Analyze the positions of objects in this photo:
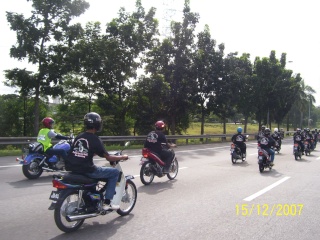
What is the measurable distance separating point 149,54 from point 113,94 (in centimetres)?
479

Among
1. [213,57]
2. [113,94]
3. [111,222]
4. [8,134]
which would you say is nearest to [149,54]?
[113,94]

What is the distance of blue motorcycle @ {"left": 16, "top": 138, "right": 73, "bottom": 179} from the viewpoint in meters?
8.69

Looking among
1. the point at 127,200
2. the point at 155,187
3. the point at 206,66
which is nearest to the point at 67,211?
the point at 127,200

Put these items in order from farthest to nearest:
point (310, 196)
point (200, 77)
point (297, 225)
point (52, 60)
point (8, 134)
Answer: point (8, 134), point (200, 77), point (52, 60), point (310, 196), point (297, 225)

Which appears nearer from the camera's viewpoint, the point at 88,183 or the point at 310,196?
the point at 88,183

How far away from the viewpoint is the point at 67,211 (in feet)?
15.4

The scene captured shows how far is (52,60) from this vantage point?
19.9 m

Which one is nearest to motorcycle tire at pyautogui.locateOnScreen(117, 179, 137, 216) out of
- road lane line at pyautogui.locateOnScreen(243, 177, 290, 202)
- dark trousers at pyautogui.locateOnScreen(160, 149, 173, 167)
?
road lane line at pyautogui.locateOnScreen(243, 177, 290, 202)

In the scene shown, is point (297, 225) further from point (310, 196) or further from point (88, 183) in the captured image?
point (88, 183)

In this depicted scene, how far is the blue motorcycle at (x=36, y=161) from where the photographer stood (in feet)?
28.5

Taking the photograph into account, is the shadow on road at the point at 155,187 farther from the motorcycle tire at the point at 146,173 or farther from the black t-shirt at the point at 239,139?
the black t-shirt at the point at 239,139

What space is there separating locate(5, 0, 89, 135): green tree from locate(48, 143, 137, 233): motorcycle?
53.1 feet

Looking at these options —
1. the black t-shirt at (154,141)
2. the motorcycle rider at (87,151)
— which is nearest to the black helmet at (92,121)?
the motorcycle rider at (87,151)

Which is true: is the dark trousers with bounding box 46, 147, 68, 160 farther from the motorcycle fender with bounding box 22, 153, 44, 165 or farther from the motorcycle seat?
the motorcycle seat
